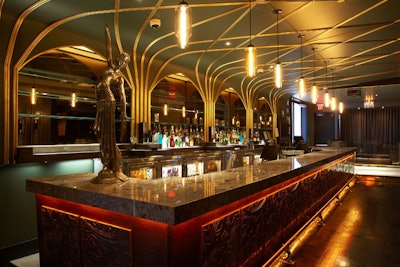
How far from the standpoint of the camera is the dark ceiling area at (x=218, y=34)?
358 centimetres

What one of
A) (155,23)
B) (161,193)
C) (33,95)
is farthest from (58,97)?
(161,193)

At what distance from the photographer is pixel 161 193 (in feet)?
5.54

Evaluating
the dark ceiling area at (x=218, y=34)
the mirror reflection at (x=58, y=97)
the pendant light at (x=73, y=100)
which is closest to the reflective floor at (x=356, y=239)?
the mirror reflection at (x=58, y=97)

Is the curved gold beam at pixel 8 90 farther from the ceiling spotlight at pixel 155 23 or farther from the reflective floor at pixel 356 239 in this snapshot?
the ceiling spotlight at pixel 155 23

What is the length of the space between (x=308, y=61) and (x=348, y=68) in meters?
1.78

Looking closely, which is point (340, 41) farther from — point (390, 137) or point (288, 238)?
point (390, 137)

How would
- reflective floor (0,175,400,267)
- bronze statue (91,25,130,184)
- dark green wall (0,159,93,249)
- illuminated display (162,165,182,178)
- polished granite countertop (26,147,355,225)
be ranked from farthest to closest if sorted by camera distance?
illuminated display (162,165,182,178) < dark green wall (0,159,93,249) < reflective floor (0,175,400,267) < bronze statue (91,25,130,184) < polished granite countertop (26,147,355,225)

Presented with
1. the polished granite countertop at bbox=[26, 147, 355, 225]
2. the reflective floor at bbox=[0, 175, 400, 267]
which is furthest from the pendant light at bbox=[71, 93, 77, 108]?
the polished granite countertop at bbox=[26, 147, 355, 225]

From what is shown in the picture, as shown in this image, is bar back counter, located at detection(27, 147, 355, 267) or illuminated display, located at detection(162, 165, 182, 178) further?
illuminated display, located at detection(162, 165, 182, 178)

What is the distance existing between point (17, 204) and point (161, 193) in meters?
2.91

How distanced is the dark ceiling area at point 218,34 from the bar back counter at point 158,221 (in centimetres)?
228

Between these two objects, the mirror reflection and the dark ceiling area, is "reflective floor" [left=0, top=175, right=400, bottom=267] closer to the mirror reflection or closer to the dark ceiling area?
the mirror reflection

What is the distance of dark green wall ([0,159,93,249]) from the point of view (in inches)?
139

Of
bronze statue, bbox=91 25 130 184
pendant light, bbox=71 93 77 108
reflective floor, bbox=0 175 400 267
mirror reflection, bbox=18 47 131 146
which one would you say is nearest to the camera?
bronze statue, bbox=91 25 130 184
